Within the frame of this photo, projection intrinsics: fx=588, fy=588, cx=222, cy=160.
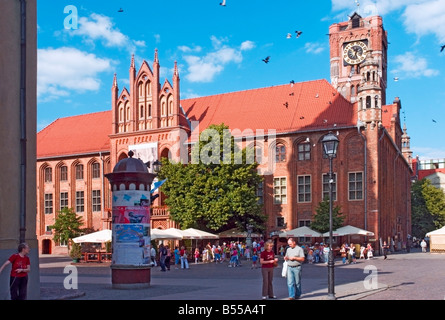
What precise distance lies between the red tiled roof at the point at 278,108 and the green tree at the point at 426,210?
37947 mm

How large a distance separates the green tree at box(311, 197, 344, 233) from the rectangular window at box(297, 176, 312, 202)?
170 inches

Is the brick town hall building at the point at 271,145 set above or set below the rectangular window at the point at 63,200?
above

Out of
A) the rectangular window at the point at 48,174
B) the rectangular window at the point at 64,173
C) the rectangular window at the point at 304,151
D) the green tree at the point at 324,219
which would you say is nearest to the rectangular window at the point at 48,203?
the rectangular window at the point at 48,174

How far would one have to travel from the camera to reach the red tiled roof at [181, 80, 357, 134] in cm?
5156

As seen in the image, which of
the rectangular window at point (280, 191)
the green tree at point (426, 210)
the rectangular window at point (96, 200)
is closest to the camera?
the rectangular window at point (280, 191)

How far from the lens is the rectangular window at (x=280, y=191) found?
5181 centimetres

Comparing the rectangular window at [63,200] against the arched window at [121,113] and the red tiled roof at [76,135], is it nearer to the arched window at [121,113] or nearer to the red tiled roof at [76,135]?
the red tiled roof at [76,135]

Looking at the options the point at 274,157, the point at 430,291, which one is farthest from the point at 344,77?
the point at 430,291

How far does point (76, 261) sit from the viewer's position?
133 ft

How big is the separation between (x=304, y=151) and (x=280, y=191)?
4.11 meters

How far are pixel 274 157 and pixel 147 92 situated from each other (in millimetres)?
13241

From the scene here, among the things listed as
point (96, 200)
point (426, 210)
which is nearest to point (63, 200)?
point (96, 200)

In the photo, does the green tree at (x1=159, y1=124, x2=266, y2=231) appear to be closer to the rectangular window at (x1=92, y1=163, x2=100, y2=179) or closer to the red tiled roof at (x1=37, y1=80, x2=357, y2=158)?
the red tiled roof at (x1=37, y1=80, x2=357, y2=158)

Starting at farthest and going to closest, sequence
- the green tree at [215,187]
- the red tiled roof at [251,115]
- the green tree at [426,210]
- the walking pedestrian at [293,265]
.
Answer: the green tree at [426,210] < the red tiled roof at [251,115] < the green tree at [215,187] < the walking pedestrian at [293,265]
